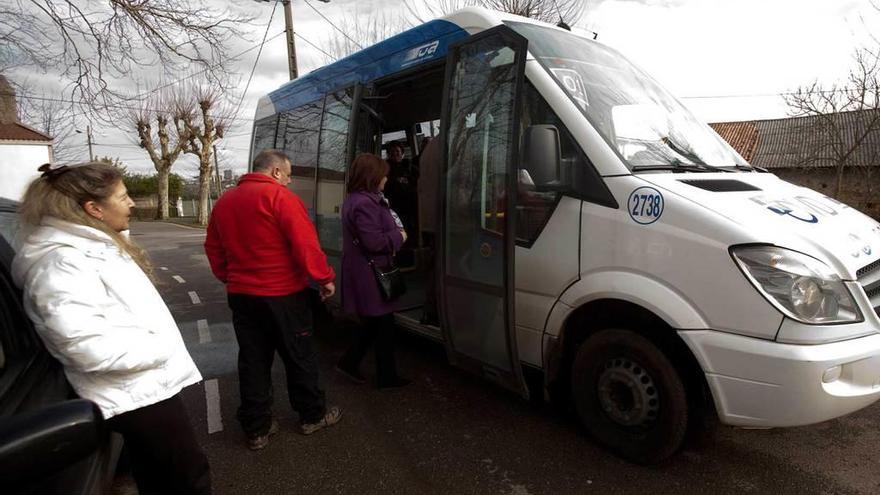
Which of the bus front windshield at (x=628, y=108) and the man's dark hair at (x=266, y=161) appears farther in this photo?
the man's dark hair at (x=266, y=161)

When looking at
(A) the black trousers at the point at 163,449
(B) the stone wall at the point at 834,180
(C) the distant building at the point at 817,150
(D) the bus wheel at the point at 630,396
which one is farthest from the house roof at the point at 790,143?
(A) the black trousers at the point at 163,449

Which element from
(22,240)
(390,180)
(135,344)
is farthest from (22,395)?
(390,180)

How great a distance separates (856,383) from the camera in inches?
86.2

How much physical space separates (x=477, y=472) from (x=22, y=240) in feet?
7.61

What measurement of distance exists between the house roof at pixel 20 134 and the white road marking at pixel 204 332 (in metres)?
24.4

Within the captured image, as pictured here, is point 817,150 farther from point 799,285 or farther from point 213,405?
point 213,405

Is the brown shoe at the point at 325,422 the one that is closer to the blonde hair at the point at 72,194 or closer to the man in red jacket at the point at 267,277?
the man in red jacket at the point at 267,277

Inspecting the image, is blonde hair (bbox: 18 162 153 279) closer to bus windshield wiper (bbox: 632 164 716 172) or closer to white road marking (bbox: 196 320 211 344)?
bus windshield wiper (bbox: 632 164 716 172)

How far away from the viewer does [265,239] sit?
2.88 m

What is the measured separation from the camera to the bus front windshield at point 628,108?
2.81 meters

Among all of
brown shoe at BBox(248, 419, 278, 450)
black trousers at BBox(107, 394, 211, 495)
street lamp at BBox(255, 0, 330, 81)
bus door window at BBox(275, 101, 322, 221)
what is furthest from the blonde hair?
street lamp at BBox(255, 0, 330, 81)

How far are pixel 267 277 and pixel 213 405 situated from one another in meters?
1.49

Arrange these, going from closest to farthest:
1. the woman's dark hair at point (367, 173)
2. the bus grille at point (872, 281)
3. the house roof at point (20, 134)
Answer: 1. the bus grille at point (872, 281)
2. the woman's dark hair at point (367, 173)
3. the house roof at point (20, 134)

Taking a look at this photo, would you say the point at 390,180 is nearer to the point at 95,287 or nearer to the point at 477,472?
the point at 477,472
